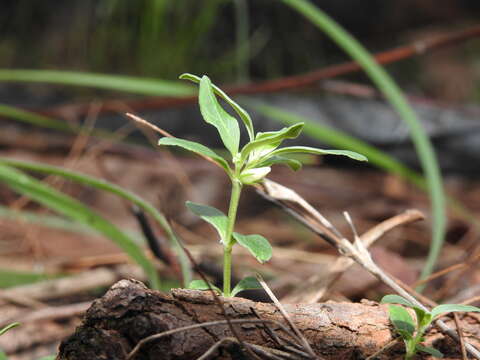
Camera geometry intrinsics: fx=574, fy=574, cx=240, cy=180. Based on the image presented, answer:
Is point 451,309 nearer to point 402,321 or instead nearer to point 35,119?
point 402,321

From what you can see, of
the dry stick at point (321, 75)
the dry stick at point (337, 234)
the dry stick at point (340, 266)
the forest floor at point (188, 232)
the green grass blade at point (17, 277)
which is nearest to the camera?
the dry stick at point (337, 234)

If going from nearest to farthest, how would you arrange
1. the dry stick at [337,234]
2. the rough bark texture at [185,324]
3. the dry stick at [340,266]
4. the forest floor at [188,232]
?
1. the rough bark texture at [185,324]
2. the dry stick at [337,234]
3. the dry stick at [340,266]
4. the forest floor at [188,232]

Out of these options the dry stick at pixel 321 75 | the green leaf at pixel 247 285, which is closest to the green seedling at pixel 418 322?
the green leaf at pixel 247 285

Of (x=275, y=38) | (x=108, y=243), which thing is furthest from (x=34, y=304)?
(x=275, y=38)

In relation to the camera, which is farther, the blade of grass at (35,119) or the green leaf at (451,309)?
the blade of grass at (35,119)

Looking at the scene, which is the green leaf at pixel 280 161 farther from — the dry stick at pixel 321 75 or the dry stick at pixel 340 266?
the dry stick at pixel 321 75

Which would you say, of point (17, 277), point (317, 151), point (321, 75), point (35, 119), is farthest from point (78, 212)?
point (321, 75)

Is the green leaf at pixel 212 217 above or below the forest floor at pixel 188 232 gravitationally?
above
